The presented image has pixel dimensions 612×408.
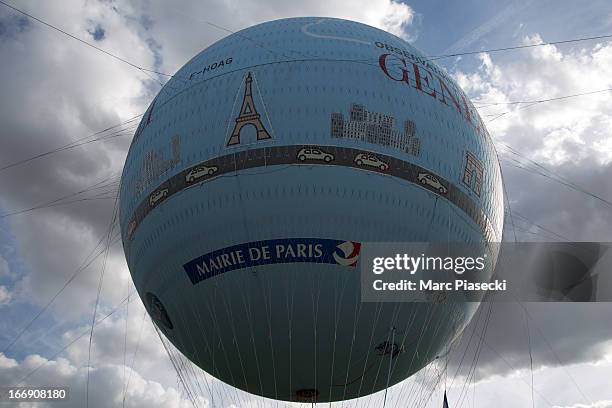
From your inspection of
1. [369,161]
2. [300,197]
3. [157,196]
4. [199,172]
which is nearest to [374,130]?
[369,161]

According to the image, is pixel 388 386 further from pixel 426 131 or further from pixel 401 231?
pixel 426 131

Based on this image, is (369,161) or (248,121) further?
(248,121)

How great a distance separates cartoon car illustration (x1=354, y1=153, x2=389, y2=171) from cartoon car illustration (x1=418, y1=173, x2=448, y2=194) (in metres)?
1.16

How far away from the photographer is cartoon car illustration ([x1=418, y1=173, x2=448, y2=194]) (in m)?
18.0

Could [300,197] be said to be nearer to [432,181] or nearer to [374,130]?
[374,130]

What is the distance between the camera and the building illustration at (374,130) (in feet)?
57.9

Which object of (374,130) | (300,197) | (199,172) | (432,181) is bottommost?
(300,197)

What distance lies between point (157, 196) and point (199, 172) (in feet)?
5.87

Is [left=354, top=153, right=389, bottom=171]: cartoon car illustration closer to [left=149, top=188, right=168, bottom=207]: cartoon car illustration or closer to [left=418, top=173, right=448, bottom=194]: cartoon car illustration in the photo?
[left=418, top=173, right=448, bottom=194]: cartoon car illustration

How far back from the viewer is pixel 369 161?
57.6ft

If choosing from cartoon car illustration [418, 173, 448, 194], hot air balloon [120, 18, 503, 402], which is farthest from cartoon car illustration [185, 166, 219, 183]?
cartoon car illustration [418, 173, 448, 194]

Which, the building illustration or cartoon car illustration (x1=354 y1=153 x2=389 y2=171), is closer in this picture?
cartoon car illustration (x1=354 y1=153 x2=389 y2=171)

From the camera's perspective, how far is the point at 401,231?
17875mm

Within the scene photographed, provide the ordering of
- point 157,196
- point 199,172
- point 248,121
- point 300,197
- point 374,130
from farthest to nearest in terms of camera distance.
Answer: point 157,196 < point 199,172 < point 248,121 < point 374,130 < point 300,197
